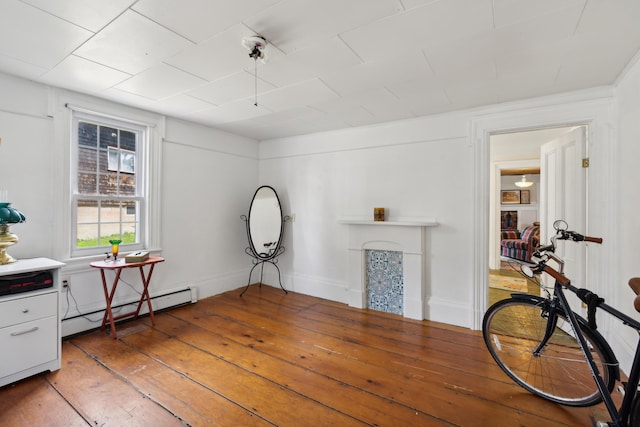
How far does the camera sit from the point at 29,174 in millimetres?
2562

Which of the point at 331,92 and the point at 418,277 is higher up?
the point at 331,92

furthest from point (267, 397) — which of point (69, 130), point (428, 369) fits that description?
point (69, 130)

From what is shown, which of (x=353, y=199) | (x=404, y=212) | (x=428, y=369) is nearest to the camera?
(x=428, y=369)

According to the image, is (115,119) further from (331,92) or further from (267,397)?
(267,397)

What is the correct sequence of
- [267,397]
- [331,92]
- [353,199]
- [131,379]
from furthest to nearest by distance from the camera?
1. [353,199]
2. [331,92]
3. [131,379]
4. [267,397]

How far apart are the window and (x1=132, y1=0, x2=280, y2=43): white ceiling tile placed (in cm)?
192

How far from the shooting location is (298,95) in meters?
2.81

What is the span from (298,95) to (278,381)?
244cm

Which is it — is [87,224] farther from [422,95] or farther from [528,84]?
[528,84]

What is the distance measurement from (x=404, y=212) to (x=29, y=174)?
3709 millimetres

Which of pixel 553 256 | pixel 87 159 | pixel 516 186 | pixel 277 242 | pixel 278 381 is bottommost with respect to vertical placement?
pixel 278 381

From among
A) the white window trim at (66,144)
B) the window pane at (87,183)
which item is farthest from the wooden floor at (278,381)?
the window pane at (87,183)

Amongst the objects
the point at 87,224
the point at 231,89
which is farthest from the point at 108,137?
the point at 231,89

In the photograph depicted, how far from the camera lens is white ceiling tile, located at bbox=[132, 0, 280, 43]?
1534 millimetres
